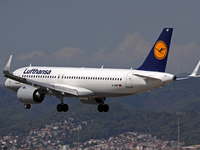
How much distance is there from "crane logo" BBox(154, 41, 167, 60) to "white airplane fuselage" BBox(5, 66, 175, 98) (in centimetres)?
233

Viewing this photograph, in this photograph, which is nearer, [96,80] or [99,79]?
[99,79]

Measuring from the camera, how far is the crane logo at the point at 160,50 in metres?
58.4

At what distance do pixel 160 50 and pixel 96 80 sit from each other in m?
9.19

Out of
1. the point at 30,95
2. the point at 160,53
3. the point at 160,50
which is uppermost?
the point at 160,50

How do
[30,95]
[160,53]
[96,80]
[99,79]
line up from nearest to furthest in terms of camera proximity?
1. [160,53]
2. [30,95]
3. [99,79]
4. [96,80]

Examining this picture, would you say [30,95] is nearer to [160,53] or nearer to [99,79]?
[99,79]

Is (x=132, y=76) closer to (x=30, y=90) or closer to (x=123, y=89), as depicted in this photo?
(x=123, y=89)

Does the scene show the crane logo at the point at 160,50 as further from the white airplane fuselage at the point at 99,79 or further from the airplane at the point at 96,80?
the white airplane fuselage at the point at 99,79

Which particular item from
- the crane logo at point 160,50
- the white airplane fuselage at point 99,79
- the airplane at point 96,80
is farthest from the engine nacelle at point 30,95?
the crane logo at point 160,50

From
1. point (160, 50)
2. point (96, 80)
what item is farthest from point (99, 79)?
point (160, 50)

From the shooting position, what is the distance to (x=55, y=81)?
64.4 m

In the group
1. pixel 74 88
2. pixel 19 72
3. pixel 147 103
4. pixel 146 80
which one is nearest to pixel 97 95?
pixel 74 88

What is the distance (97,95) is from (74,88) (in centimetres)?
328

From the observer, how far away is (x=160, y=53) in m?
58.7
